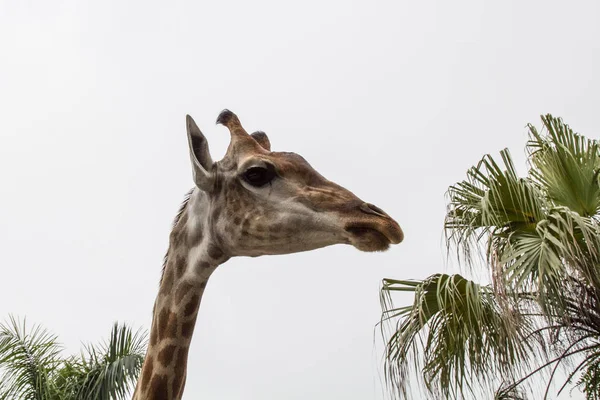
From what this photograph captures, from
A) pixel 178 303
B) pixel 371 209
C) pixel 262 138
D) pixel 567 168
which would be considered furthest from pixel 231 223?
pixel 567 168

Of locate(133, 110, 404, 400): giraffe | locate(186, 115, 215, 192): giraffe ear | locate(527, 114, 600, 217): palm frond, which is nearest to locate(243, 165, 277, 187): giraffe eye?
locate(133, 110, 404, 400): giraffe

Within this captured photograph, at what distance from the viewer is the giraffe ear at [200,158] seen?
4.03m

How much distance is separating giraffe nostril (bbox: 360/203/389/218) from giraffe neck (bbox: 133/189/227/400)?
102 cm

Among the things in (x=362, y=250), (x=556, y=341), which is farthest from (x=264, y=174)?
(x=556, y=341)

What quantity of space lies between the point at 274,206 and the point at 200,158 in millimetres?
606

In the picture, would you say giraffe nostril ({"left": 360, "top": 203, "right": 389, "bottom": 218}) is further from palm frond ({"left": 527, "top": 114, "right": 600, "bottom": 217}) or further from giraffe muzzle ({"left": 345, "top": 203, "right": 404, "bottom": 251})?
palm frond ({"left": 527, "top": 114, "right": 600, "bottom": 217})

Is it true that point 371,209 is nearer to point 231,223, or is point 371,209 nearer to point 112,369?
point 231,223

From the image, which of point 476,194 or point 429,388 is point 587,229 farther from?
point 429,388

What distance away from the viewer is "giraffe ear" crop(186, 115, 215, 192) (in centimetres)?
403

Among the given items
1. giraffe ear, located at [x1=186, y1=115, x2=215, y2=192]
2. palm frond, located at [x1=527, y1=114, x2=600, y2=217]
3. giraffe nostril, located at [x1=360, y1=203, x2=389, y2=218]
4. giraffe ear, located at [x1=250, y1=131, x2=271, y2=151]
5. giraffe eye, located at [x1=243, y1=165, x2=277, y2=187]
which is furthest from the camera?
palm frond, located at [x1=527, y1=114, x2=600, y2=217]

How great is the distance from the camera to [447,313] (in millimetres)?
6082

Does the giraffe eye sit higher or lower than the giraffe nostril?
higher

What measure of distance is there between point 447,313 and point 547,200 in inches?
64.7

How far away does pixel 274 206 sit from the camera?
12.6 ft
